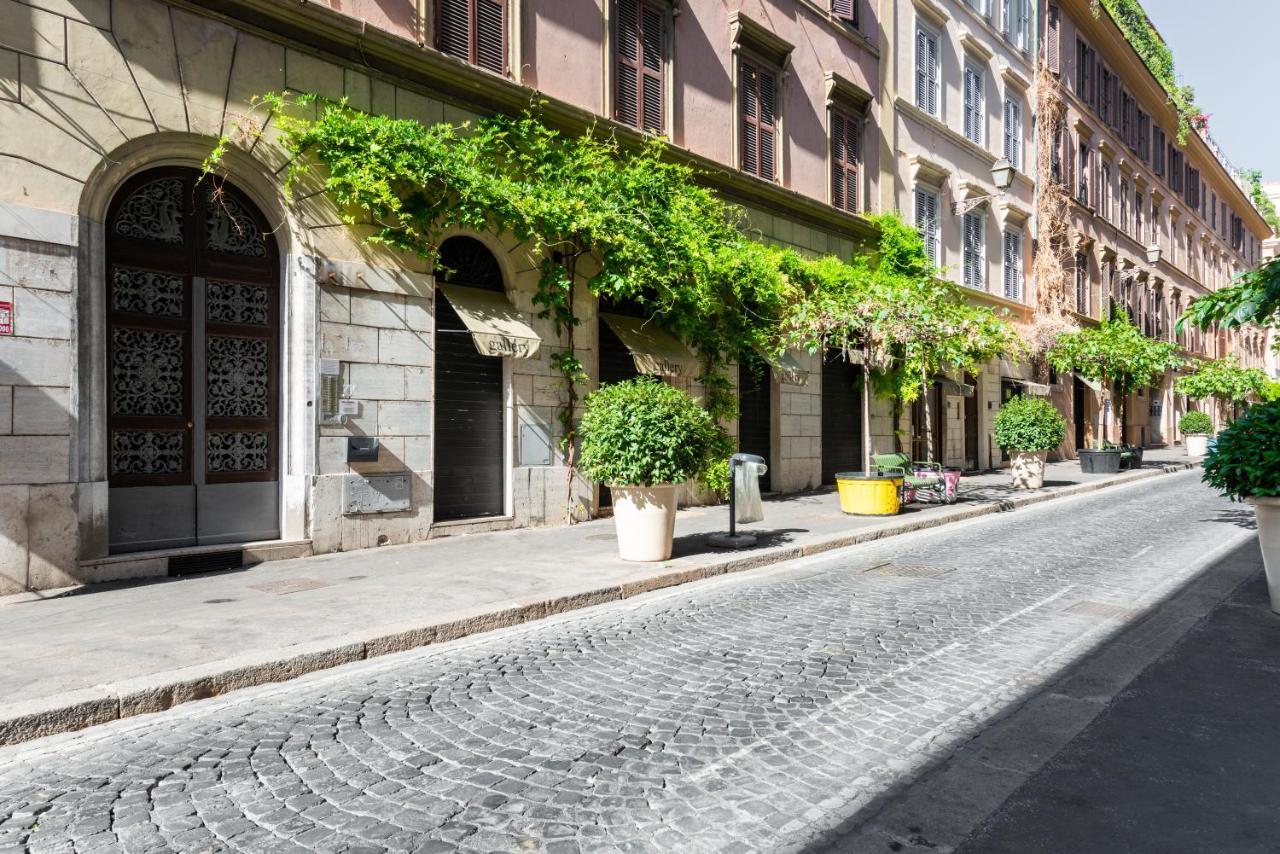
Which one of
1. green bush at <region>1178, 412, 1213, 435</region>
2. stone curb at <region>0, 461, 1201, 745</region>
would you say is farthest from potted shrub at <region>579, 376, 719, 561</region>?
green bush at <region>1178, 412, 1213, 435</region>

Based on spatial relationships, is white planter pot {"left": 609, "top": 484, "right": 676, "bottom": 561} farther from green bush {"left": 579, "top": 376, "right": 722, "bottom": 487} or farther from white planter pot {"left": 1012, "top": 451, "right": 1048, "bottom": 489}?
white planter pot {"left": 1012, "top": 451, "right": 1048, "bottom": 489}

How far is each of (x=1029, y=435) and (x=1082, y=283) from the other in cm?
1575

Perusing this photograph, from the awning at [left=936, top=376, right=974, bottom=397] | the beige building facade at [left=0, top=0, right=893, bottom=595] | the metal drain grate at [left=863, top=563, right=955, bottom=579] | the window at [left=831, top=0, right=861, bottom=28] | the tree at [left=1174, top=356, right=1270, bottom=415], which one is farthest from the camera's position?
the tree at [left=1174, top=356, right=1270, bottom=415]

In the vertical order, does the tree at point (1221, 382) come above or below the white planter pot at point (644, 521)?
above

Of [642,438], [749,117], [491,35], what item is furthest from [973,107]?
[642,438]

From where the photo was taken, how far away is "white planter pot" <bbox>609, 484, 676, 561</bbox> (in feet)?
28.6

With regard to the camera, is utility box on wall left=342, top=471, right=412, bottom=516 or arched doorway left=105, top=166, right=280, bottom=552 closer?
arched doorway left=105, top=166, right=280, bottom=552

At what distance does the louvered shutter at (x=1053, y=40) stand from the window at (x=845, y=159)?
13339mm

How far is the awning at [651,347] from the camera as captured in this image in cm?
1288

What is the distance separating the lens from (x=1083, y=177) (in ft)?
99.8

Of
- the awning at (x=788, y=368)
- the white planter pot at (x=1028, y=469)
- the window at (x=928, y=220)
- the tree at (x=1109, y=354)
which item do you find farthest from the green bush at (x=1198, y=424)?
the awning at (x=788, y=368)

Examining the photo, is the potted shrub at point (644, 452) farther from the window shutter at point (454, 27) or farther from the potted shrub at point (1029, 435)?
the potted shrub at point (1029, 435)

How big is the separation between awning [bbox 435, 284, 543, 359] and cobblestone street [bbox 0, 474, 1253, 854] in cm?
452

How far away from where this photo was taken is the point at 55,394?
291 inches
